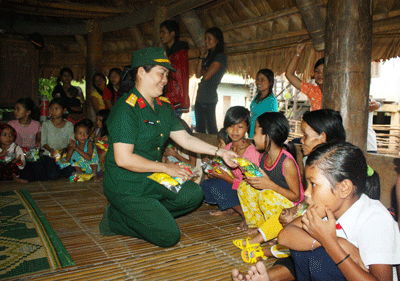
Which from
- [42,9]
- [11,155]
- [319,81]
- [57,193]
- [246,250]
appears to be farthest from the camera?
[42,9]

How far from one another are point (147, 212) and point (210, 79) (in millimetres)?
2516

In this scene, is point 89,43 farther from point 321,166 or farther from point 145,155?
point 321,166

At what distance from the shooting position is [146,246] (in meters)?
2.46

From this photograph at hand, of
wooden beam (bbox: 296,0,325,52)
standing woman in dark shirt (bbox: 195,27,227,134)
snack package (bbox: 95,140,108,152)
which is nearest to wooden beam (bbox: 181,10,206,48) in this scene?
standing woman in dark shirt (bbox: 195,27,227,134)

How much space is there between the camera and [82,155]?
4.86 m

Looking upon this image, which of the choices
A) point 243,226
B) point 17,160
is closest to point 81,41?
point 17,160

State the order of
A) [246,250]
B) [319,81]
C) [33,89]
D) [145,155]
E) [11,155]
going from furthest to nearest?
[33,89] < [11,155] < [319,81] < [145,155] < [246,250]

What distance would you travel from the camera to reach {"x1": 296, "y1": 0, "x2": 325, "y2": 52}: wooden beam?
12.7 feet

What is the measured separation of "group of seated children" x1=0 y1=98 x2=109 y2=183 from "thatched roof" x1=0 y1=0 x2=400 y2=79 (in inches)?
82.4

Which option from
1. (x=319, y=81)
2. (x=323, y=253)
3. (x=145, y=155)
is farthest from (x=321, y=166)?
(x=319, y=81)

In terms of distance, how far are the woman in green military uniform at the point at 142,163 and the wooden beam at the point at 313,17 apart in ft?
7.39

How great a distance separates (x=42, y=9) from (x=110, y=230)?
5.64m

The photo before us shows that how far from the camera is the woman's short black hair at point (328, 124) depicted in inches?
94.6

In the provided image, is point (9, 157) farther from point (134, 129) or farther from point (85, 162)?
point (134, 129)
